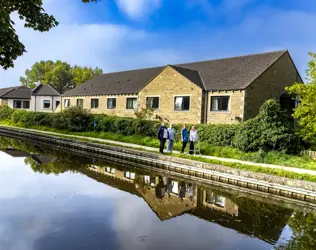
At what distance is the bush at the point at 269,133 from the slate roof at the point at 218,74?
19.1 ft

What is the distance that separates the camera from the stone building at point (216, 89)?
22.3 m

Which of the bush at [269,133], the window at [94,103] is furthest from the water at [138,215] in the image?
the window at [94,103]

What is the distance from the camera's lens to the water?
7207 mm

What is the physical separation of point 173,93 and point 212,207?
52.5 feet

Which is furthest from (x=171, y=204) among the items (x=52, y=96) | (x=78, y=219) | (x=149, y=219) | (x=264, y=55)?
(x=52, y=96)

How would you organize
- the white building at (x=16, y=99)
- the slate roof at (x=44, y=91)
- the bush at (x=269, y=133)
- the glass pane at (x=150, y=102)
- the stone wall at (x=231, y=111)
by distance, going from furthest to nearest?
the white building at (x=16, y=99), the slate roof at (x=44, y=91), the glass pane at (x=150, y=102), the stone wall at (x=231, y=111), the bush at (x=269, y=133)

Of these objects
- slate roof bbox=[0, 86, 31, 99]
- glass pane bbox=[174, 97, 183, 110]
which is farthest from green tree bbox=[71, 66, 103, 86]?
glass pane bbox=[174, 97, 183, 110]

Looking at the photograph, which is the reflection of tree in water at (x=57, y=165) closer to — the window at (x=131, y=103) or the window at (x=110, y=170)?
the window at (x=110, y=170)

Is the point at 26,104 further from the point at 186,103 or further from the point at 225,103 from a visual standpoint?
the point at 225,103

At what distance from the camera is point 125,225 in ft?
26.9

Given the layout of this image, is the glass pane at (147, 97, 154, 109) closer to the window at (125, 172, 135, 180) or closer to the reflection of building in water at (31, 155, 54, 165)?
the reflection of building in water at (31, 155, 54, 165)

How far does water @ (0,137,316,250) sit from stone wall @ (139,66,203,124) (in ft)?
34.5

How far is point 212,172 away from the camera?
13711 mm

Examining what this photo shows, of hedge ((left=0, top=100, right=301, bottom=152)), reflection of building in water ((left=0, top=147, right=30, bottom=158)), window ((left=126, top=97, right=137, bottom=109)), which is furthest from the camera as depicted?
window ((left=126, top=97, right=137, bottom=109))
